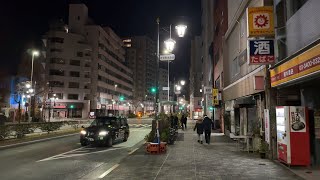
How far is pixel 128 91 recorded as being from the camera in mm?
131625

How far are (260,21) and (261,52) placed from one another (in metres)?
1.29

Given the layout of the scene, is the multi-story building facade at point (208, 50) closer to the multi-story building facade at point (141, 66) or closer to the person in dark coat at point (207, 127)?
the person in dark coat at point (207, 127)

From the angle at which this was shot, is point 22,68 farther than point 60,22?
No

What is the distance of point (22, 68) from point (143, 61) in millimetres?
78066

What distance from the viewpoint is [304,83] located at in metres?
11.3

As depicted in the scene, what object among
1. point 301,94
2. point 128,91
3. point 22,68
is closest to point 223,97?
point 301,94

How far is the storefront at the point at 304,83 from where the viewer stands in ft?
30.0

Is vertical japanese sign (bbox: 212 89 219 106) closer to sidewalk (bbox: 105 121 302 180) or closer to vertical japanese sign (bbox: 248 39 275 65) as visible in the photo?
sidewalk (bbox: 105 121 302 180)

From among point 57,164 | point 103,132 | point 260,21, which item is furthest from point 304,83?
point 103,132

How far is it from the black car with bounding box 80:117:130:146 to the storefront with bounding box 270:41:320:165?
10.1m

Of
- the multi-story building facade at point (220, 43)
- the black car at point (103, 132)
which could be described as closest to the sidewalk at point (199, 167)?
the black car at point (103, 132)

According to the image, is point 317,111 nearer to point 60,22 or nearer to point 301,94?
point 301,94

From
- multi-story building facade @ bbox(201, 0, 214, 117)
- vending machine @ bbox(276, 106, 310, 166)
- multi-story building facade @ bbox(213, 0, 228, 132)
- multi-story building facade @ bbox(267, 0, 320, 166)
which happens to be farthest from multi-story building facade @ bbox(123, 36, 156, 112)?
vending machine @ bbox(276, 106, 310, 166)

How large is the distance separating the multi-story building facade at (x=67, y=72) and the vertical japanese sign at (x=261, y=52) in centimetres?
7701
